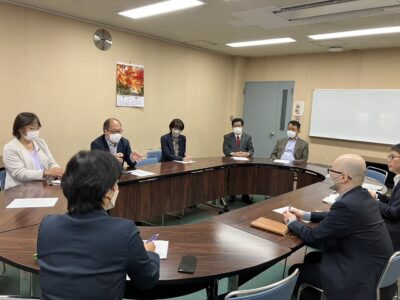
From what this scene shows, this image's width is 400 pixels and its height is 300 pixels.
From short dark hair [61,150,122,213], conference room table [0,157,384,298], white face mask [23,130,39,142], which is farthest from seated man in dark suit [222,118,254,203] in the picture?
short dark hair [61,150,122,213]

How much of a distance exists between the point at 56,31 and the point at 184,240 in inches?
152

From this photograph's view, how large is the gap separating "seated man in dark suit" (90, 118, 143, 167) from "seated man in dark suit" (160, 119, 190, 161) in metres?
0.79

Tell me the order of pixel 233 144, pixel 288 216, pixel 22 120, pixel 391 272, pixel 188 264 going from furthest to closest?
pixel 233 144 < pixel 22 120 < pixel 288 216 < pixel 391 272 < pixel 188 264

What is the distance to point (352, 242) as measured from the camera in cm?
175

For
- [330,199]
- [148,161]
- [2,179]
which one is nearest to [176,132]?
[148,161]

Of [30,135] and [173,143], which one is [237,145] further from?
[30,135]

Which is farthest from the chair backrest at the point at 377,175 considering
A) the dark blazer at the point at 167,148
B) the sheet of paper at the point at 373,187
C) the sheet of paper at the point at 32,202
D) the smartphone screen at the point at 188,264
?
the sheet of paper at the point at 32,202

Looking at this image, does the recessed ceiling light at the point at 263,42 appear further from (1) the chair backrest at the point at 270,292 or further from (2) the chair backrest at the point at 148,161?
(1) the chair backrest at the point at 270,292

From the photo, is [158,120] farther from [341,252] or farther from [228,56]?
[341,252]

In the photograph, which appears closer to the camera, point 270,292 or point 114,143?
point 270,292

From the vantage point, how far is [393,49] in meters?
5.54

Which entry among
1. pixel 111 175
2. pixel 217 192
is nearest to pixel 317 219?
pixel 111 175

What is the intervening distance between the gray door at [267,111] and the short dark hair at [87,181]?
6201mm

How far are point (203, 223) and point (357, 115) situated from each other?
503 centimetres
